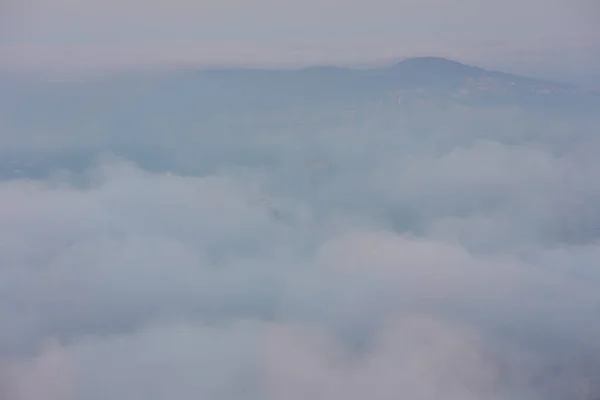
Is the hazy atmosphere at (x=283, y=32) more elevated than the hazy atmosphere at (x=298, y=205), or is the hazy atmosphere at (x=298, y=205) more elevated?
the hazy atmosphere at (x=283, y=32)

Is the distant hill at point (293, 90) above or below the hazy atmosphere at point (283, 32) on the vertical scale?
below

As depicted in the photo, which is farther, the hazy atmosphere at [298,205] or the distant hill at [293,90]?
the distant hill at [293,90]

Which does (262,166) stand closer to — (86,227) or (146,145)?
(146,145)

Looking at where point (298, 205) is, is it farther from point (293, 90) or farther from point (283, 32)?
point (283, 32)

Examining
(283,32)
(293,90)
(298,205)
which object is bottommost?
(298,205)

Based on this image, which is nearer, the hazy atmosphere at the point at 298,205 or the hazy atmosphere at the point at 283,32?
the hazy atmosphere at the point at 298,205

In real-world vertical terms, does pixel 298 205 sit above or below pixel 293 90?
below

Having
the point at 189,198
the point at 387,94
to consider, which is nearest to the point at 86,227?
the point at 189,198

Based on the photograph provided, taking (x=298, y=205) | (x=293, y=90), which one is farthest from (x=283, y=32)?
(x=298, y=205)
